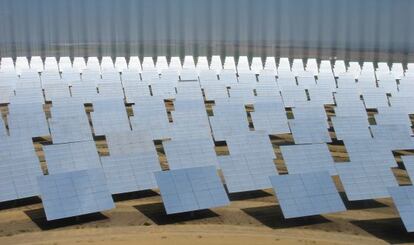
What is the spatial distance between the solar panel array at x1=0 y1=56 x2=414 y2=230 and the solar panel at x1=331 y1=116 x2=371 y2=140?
26 millimetres

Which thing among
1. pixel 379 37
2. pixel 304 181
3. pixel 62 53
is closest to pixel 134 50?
pixel 62 53

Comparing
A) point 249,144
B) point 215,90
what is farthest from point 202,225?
point 215,90

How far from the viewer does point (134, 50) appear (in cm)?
2367

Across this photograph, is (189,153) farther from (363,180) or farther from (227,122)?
(363,180)

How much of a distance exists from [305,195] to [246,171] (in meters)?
1.23

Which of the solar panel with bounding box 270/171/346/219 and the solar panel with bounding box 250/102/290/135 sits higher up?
the solar panel with bounding box 250/102/290/135

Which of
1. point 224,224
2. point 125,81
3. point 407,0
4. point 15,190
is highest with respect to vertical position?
point 407,0

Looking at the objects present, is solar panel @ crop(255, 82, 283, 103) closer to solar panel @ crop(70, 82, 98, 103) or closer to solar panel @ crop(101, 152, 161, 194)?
solar panel @ crop(70, 82, 98, 103)

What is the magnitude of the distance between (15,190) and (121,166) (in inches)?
62.2

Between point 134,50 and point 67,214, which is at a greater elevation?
point 134,50

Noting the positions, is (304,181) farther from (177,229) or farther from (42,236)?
(42,236)

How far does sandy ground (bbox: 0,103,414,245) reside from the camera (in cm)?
746

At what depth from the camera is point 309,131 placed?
11562mm

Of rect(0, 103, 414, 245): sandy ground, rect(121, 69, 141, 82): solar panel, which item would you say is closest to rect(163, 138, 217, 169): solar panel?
rect(0, 103, 414, 245): sandy ground
